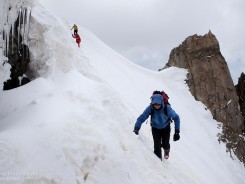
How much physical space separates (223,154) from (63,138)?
20783mm

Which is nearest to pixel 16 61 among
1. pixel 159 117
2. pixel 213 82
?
pixel 159 117

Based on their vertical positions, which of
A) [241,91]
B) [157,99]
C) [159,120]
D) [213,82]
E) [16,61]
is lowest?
[159,120]

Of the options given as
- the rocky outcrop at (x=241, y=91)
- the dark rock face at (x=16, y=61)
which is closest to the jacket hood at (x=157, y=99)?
the dark rock face at (x=16, y=61)

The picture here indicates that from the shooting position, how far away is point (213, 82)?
32312mm

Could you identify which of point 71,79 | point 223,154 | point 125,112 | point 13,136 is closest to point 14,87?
point 71,79

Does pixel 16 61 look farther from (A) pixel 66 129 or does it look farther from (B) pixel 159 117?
(B) pixel 159 117

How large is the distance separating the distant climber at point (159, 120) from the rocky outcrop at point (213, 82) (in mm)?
19281

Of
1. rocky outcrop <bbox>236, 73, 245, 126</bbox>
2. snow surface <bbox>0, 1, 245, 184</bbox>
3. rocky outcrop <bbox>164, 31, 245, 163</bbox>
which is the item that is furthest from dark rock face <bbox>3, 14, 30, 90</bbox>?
rocky outcrop <bbox>236, 73, 245, 126</bbox>

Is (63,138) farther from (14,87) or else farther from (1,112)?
(14,87)

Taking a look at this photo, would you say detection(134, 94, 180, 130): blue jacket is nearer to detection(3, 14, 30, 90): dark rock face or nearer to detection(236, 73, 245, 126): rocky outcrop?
detection(3, 14, 30, 90): dark rock face

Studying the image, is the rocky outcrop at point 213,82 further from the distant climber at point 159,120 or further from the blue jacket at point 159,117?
the blue jacket at point 159,117

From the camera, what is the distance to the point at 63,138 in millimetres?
7070

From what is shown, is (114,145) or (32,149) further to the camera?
(114,145)

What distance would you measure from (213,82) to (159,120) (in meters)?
24.9
